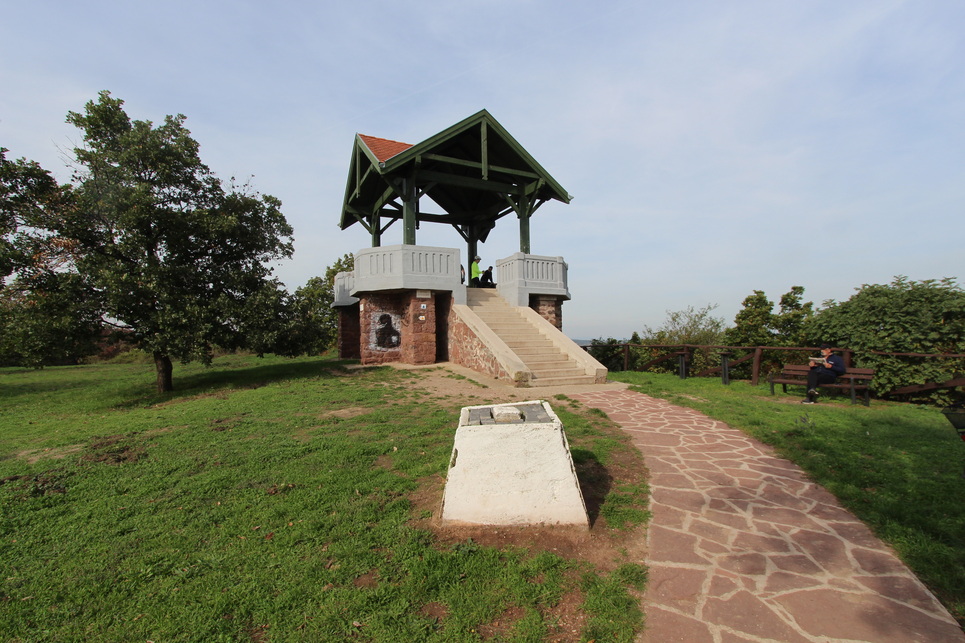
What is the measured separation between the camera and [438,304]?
13086mm

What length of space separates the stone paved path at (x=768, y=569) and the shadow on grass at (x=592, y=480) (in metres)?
0.41

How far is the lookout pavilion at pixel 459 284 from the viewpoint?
10875mm

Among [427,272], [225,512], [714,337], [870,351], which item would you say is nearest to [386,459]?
[225,512]

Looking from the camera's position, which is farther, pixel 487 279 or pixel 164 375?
pixel 487 279

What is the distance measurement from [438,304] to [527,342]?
3.26m

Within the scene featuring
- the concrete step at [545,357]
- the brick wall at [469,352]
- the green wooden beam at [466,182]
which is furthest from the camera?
the green wooden beam at [466,182]

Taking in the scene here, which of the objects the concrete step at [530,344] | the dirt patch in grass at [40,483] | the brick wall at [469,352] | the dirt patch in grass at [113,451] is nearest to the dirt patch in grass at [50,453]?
the dirt patch in grass at [113,451]

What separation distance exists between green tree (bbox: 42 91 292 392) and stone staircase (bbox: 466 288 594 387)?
19.5 feet

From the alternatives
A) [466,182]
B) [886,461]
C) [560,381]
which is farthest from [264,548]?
[466,182]

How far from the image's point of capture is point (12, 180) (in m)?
8.94

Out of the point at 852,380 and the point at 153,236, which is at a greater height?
the point at 153,236

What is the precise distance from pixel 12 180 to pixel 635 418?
12874mm

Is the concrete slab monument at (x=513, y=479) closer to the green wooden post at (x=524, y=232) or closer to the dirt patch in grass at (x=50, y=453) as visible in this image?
the dirt patch in grass at (x=50, y=453)

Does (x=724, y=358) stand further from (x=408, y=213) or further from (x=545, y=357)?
(x=408, y=213)
